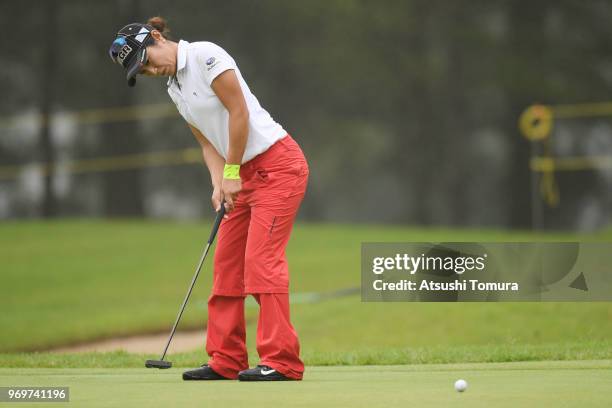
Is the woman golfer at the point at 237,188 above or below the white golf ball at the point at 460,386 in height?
above

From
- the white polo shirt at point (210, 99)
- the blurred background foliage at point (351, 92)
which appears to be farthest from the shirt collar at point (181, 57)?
the blurred background foliage at point (351, 92)

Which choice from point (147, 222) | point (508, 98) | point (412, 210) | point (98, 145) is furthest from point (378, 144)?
point (147, 222)

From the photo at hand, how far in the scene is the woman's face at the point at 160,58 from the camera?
21.2 feet

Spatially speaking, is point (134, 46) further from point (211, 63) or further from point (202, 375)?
point (202, 375)

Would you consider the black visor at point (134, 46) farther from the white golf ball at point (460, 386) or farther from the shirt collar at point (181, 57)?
the white golf ball at point (460, 386)

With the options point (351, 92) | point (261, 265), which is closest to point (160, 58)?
point (261, 265)

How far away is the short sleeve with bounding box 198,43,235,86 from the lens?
6305 mm

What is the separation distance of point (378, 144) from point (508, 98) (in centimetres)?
465

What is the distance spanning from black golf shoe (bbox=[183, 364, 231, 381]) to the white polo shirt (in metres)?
1.09

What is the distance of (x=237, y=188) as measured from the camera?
6.43 meters

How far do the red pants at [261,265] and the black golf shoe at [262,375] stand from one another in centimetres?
3

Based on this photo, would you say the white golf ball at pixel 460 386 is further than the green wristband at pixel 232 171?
No

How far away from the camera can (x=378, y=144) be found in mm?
32156

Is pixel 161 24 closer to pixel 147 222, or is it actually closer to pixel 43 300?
pixel 43 300
